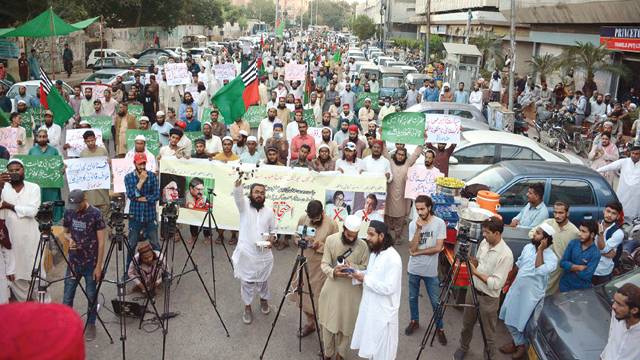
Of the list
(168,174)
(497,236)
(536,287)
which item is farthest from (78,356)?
(168,174)

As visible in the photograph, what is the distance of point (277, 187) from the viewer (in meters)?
8.41

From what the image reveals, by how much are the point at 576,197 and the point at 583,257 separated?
7.69 ft

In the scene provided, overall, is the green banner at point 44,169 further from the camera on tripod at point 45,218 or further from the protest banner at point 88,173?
the camera on tripod at point 45,218

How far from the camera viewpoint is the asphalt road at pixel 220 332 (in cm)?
615

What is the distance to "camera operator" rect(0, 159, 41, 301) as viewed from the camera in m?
6.52

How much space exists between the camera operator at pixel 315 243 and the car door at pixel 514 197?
3.27 meters

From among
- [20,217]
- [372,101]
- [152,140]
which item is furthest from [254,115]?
[20,217]

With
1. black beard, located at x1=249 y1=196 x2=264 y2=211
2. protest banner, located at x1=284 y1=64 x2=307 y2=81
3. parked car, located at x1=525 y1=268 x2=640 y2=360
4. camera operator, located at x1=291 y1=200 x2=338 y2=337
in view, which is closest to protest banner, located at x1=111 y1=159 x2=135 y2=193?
black beard, located at x1=249 y1=196 x2=264 y2=211

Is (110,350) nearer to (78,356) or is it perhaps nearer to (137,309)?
(137,309)

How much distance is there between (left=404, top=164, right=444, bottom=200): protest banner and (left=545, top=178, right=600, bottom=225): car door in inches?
68.0

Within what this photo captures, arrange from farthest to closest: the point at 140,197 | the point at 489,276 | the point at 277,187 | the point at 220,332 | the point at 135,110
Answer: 1. the point at 135,110
2. the point at 277,187
3. the point at 140,197
4. the point at 220,332
5. the point at 489,276

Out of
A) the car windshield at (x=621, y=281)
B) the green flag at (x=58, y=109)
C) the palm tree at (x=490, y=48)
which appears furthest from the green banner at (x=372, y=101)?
the palm tree at (x=490, y=48)

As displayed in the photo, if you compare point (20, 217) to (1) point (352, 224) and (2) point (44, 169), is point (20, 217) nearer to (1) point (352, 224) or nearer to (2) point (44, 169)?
(2) point (44, 169)

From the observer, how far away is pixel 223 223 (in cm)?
866
